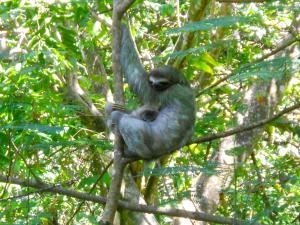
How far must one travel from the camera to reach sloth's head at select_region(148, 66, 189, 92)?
5738mm

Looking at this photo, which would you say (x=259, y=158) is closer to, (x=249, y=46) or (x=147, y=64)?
(x=249, y=46)

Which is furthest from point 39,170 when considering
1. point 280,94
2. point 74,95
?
point 280,94

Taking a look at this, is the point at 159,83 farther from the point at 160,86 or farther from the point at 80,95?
the point at 80,95

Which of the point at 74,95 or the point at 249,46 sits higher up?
the point at 249,46

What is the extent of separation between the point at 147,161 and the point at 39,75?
182 cm

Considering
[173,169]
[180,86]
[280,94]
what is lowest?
[173,169]

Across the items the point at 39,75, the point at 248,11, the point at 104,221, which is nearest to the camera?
the point at 104,221

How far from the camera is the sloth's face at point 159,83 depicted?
573 centimetres

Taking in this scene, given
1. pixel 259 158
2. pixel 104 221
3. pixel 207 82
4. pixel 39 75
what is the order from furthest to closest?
1. pixel 259 158
2. pixel 207 82
3. pixel 39 75
4. pixel 104 221

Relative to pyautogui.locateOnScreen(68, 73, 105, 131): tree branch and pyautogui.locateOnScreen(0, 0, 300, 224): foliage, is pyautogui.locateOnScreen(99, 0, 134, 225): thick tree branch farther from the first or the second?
pyautogui.locateOnScreen(68, 73, 105, 131): tree branch

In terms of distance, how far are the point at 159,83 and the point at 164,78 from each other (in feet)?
0.29

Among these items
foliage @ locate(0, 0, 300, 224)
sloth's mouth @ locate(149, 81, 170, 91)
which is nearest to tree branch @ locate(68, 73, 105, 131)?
foliage @ locate(0, 0, 300, 224)

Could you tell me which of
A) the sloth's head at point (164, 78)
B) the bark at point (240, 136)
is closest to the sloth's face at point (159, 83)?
the sloth's head at point (164, 78)

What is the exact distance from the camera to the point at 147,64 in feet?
Result: 29.5
